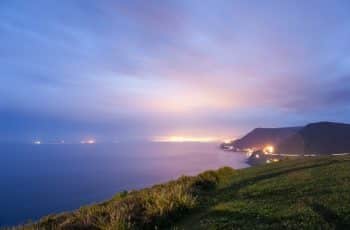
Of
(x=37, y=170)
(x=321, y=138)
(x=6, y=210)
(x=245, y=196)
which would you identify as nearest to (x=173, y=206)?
(x=245, y=196)

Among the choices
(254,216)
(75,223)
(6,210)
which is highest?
(254,216)

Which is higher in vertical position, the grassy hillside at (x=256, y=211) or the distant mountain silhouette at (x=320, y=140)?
the distant mountain silhouette at (x=320, y=140)

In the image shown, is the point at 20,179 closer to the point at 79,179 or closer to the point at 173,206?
the point at 79,179

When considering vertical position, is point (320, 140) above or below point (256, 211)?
above

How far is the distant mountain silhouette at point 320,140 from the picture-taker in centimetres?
12151

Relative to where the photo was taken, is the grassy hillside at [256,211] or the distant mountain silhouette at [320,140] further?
the distant mountain silhouette at [320,140]

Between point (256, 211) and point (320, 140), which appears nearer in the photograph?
point (256, 211)

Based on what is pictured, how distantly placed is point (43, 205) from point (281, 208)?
83.0 m

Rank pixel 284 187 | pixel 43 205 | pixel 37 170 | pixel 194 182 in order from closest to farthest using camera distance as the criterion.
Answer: pixel 284 187 → pixel 194 182 → pixel 43 205 → pixel 37 170

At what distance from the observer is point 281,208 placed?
32.1 ft

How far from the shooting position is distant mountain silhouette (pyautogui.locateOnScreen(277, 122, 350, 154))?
399ft

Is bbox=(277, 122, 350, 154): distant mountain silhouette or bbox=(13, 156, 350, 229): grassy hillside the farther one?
bbox=(277, 122, 350, 154): distant mountain silhouette

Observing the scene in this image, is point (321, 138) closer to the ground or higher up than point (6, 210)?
higher up

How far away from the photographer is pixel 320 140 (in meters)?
135
